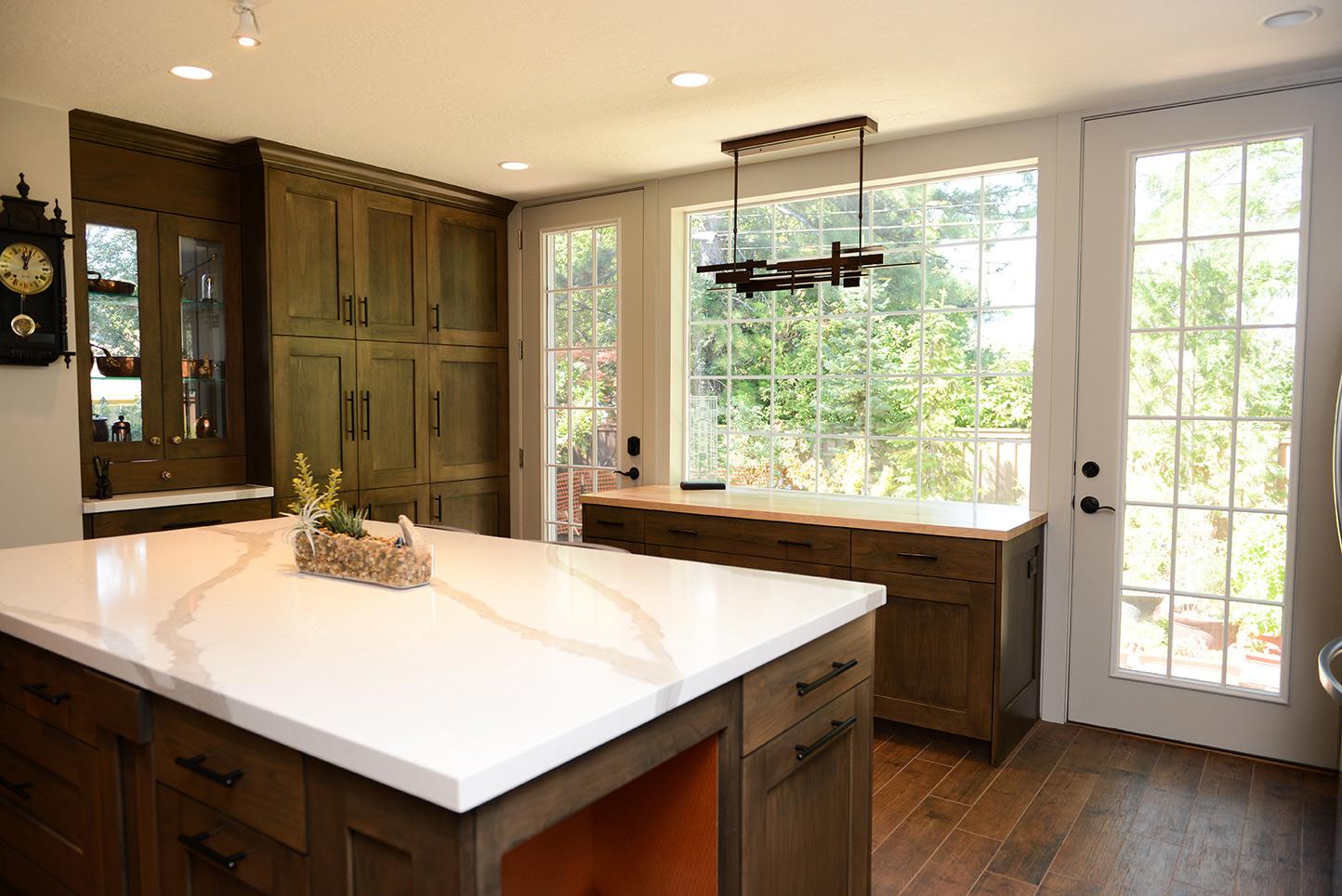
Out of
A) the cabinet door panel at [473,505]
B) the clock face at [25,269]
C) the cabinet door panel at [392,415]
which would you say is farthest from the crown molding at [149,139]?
the cabinet door panel at [473,505]

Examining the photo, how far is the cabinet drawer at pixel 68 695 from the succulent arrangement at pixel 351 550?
0.56 m

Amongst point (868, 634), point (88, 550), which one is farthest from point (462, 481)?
point (868, 634)

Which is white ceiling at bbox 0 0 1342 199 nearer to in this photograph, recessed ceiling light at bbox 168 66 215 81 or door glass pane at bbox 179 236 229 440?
recessed ceiling light at bbox 168 66 215 81

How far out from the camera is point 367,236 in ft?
14.8

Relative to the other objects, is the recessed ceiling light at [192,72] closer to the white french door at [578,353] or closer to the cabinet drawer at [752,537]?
the white french door at [578,353]

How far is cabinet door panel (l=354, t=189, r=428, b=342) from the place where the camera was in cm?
450

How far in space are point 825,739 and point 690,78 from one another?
2.37m

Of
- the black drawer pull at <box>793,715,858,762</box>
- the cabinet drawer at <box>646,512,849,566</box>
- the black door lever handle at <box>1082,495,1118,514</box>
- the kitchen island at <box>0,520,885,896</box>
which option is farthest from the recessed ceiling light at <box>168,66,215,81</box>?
the black door lever handle at <box>1082,495,1118,514</box>

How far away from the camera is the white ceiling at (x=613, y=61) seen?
8.59 ft

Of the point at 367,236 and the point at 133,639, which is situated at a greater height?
the point at 367,236

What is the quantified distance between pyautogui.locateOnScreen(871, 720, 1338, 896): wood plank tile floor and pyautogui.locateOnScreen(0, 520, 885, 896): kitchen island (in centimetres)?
73

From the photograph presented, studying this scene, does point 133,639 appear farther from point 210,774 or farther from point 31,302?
point 31,302

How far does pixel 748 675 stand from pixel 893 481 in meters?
3.86

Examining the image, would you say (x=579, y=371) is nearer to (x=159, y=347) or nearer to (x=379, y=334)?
(x=379, y=334)
